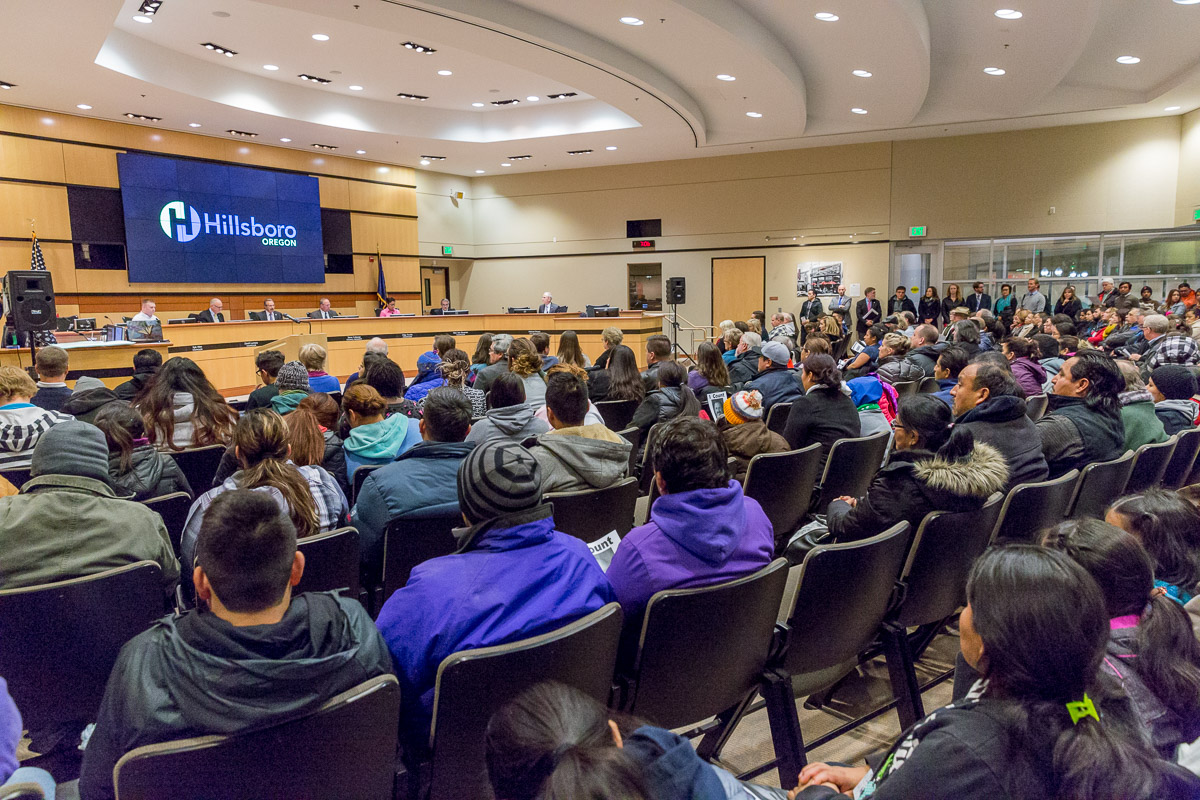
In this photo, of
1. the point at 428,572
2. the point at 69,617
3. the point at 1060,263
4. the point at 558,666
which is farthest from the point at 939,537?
the point at 1060,263

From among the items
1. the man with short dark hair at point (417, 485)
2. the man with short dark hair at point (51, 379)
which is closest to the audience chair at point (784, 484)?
the man with short dark hair at point (417, 485)

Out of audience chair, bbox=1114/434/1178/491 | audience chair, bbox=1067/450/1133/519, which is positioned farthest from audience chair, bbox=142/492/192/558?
audience chair, bbox=1114/434/1178/491

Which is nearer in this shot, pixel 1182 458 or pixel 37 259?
pixel 1182 458

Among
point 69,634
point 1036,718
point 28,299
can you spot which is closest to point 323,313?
point 28,299

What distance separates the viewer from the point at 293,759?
4.18ft

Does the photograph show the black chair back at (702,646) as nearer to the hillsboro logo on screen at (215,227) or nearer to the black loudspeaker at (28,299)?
the black loudspeaker at (28,299)

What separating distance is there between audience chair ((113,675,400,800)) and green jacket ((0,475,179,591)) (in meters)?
1.04

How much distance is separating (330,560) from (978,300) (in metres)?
13.4

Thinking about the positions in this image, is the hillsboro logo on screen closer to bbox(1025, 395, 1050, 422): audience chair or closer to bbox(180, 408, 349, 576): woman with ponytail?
bbox(180, 408, 349, 576): woman with ponytail

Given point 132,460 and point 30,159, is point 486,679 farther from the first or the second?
point 30,159

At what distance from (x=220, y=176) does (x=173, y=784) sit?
40.7ft

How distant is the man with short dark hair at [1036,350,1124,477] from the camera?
317cm

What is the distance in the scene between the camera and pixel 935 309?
13234 mm

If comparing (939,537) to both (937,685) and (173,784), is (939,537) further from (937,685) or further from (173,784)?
(173,784)
